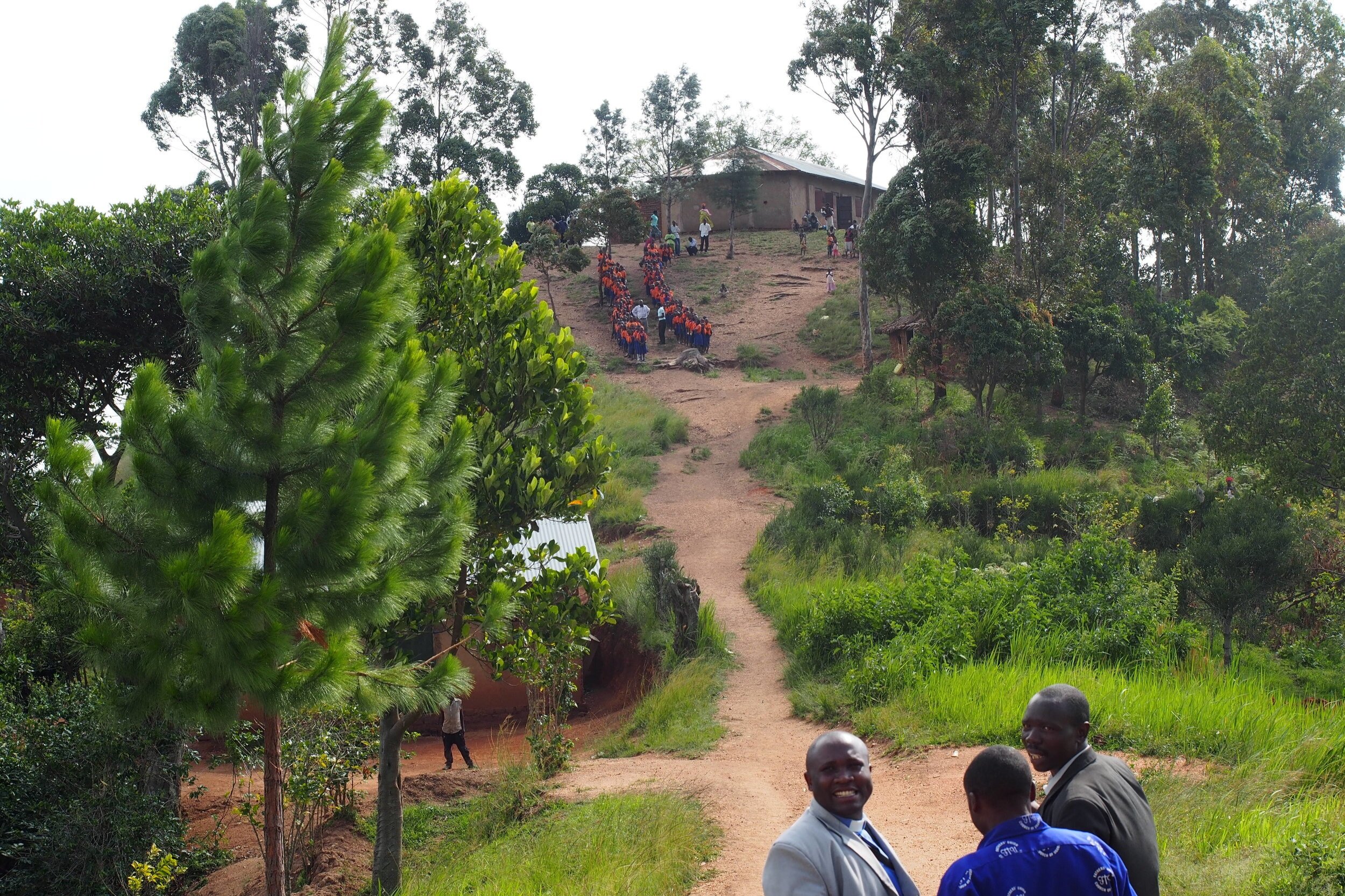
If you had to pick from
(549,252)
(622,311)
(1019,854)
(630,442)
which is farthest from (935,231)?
(1019,854)

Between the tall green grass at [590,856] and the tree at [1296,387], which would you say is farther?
the tree at [1296,387]

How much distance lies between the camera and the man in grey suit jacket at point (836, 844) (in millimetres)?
2902

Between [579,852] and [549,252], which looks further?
[549,252]

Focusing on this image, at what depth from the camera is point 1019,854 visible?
285 cm

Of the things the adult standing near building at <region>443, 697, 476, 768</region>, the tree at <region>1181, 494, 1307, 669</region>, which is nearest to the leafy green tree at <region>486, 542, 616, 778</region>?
the adult standing near building at <region>443, 697, 476, 768</region>

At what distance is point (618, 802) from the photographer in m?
8.13

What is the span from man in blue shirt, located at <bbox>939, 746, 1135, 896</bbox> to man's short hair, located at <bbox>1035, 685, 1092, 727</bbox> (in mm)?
611

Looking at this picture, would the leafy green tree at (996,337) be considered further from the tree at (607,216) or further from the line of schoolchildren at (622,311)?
the tree at (607,216)

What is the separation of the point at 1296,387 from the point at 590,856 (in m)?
15.0

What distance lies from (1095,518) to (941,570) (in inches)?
214

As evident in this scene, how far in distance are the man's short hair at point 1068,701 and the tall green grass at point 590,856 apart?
342 cm

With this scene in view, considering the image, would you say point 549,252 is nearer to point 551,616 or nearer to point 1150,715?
point 551,616

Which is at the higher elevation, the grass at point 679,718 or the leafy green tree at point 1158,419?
the leafy green tree at point 1158,419

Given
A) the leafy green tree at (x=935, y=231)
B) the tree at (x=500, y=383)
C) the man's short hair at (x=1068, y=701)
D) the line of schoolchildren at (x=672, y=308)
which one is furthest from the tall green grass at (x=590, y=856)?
the line of schoolchildren at (x=672, y=308)
